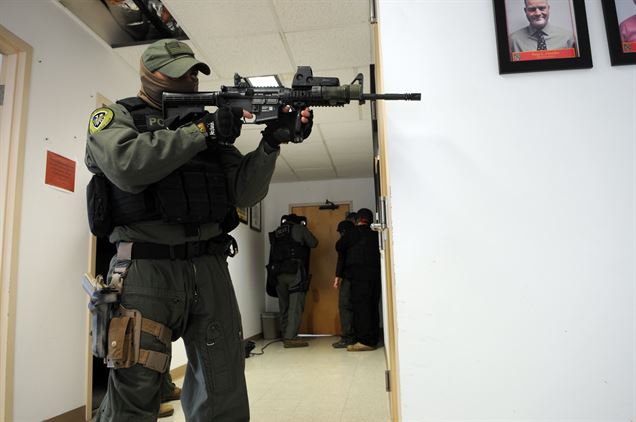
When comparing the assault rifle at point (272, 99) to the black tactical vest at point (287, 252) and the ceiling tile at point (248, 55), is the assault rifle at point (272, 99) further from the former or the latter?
the black tactical vest at point (287, 252)

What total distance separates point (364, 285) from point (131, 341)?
3518 millimetres

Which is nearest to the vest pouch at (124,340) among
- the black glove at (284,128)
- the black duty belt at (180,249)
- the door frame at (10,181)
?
the black duty belt at (180,249)

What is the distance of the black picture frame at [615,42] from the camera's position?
124 centimetres

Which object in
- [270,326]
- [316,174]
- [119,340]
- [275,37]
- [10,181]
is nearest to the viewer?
[119,340]

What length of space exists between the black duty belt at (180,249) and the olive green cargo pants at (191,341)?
2 centimetres

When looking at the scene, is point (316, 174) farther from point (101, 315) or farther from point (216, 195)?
point (101, 315)

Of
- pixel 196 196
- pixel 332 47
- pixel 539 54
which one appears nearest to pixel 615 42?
pixel 539 54

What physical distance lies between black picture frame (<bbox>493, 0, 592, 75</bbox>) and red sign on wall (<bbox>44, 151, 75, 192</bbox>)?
2215mm

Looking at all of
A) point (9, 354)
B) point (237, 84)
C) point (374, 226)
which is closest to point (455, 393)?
point (374, 226)

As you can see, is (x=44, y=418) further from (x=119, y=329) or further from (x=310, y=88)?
(x=310, y=88)

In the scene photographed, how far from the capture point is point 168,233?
4.20ft

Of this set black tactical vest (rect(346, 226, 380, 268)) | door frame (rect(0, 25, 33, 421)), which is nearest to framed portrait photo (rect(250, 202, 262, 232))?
black tactical vest (rect(346, 226, 380, 268))

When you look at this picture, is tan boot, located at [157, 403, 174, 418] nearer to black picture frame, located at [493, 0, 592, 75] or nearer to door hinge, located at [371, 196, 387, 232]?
door hinge, located at [371, 196, 387, 232]

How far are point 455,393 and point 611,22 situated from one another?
3.80ft
